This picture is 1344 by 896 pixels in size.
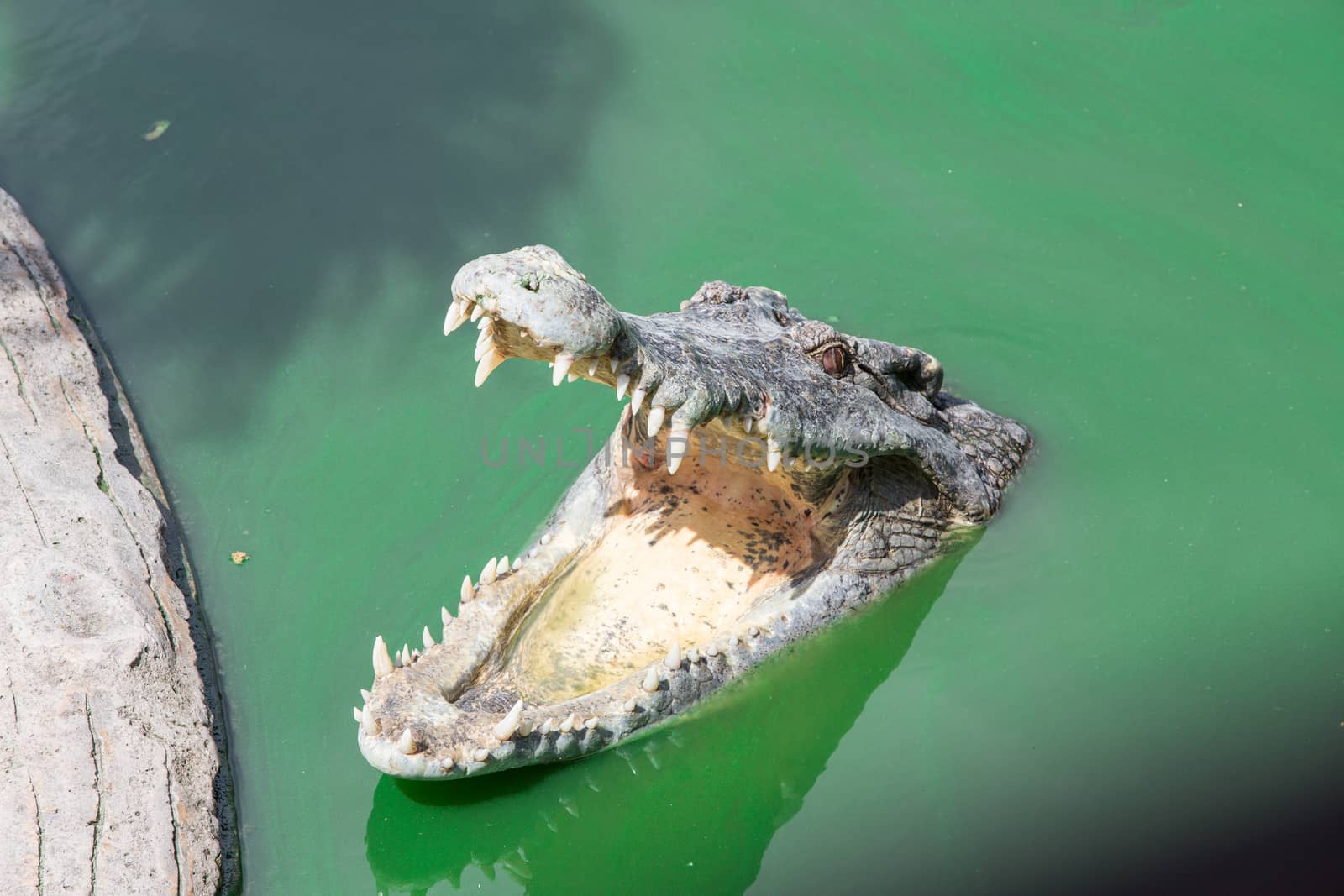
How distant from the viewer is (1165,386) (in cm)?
558

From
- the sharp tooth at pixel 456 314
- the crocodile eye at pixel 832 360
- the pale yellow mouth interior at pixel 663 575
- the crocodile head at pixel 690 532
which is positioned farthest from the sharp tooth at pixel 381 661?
the crocodile eye at pixel 832 360

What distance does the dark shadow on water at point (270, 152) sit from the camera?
20.3 feet

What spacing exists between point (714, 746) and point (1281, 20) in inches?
241

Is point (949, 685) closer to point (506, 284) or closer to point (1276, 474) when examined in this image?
point (1276, 474)

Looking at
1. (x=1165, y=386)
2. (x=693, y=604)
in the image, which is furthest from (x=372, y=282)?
(x=1165, y=386)

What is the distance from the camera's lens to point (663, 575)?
438 centimetres

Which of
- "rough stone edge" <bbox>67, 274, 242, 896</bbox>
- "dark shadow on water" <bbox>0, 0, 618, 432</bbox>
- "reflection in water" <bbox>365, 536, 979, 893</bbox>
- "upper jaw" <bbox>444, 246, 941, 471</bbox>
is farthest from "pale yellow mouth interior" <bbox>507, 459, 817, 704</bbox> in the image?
"dark shadow on water" <bbox>0, 0, 618, 432</bbox>

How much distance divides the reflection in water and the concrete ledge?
24.3 inches

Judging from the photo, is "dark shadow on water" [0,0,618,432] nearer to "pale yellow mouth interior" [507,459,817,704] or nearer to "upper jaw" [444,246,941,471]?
"pale yellow mouth interior" [507,459,817,704]

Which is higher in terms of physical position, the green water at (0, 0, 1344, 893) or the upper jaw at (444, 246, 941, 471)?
the upper jaw at (444, 246, 941, 471)

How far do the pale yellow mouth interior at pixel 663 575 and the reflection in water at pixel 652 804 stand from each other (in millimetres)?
262

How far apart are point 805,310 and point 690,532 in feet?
6.64

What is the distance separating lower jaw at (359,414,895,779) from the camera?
3.77 m

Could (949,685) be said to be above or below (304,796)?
above
